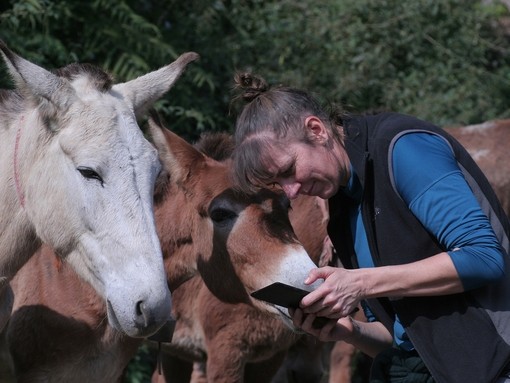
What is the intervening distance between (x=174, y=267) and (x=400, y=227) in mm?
1799

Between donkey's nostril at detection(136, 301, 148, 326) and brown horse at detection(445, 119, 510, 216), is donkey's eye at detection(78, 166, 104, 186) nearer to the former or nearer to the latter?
donkey's nostril at detection(136, 301, 148, 326)

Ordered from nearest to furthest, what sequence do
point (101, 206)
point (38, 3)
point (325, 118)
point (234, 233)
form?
point (325, 118), point (101, 206), point (234, 233), point (38, 3)

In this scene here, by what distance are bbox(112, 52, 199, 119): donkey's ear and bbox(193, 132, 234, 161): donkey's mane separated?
0.95 meters

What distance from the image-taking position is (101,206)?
3.58 meters

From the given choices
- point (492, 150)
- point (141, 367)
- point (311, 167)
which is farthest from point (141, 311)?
point (492, 150)

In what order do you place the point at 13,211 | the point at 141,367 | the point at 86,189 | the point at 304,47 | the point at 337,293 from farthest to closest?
1. the point at 304,47
2. the point at 141,367
3. the point at 13,211
4. the point at 86,189
5. the point at 337,293

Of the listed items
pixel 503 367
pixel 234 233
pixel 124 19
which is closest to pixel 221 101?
pixel 124 19

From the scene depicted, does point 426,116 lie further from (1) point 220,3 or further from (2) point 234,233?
(2) point 234,233

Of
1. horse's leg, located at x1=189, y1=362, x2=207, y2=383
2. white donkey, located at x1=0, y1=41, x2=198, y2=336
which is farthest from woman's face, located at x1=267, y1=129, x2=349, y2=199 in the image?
horse's leg, located at x1=189, y1=362, x2=207, y2=383

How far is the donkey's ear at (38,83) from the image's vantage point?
3.56 metres

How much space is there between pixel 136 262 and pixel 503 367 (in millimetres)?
1298

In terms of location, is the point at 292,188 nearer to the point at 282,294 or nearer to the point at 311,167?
the point at 311,167

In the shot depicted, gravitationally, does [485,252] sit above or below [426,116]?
above

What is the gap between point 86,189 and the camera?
360 centimetres
